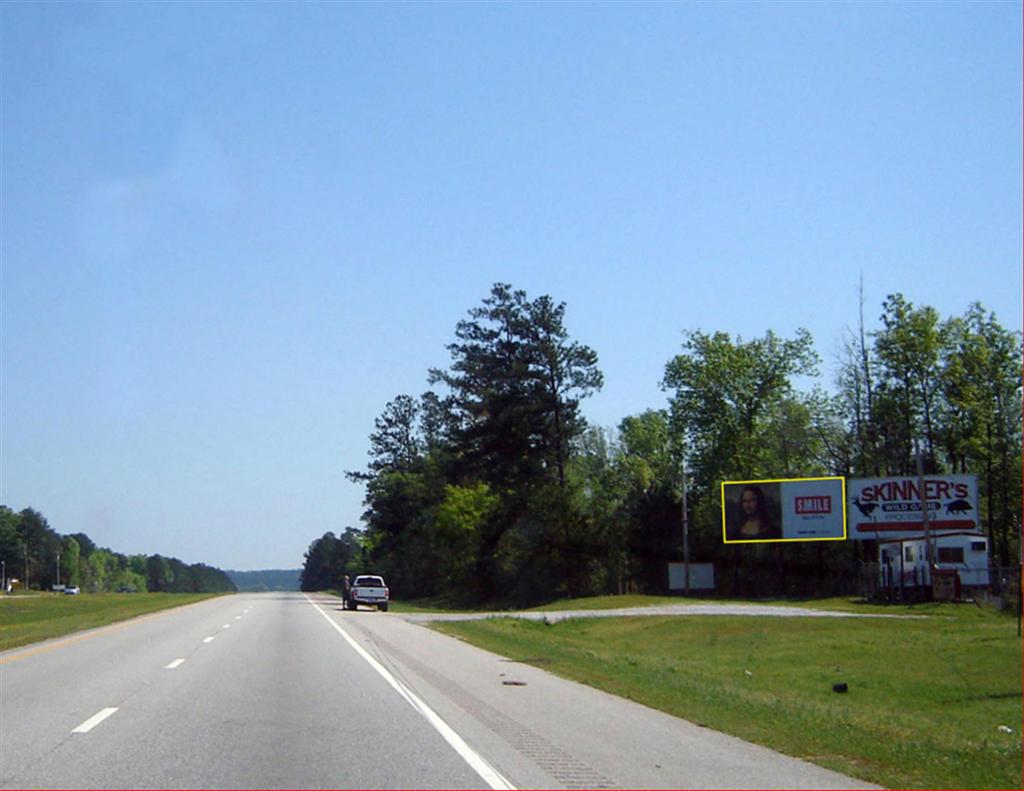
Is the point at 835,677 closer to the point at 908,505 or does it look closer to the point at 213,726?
the point at 213,726

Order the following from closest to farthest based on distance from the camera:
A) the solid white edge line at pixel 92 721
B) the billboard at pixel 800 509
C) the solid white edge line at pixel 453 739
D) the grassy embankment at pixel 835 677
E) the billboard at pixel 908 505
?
the solid white edge line at pixel 453 739
the grassy embankment at pixel 835 677
the solid white edge line at pixel 92 721
the billboard at pixel 908 505
the billboard at pixel 800 509

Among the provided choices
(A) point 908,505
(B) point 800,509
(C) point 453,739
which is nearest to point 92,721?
(C) point 453,739

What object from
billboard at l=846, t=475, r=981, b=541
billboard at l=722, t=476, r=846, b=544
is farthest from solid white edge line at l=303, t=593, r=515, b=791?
billboard at l=846, t=475, r=981, b=541

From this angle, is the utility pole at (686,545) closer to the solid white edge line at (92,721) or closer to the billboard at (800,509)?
the billboard at (800,509)

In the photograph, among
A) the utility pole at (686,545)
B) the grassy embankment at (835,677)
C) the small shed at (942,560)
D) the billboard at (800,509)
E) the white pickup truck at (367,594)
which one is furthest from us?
the utility pole at (686,545)

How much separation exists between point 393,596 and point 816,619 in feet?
221

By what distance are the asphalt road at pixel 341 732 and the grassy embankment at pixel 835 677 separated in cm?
103

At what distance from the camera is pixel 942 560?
193 feet

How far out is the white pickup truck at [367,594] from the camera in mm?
65000

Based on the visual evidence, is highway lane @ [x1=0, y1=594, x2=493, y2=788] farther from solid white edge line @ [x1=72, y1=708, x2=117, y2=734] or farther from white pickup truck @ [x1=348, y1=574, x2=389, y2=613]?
white pickup truck @ [x1=348, y1=574, x2=389, y2=613]

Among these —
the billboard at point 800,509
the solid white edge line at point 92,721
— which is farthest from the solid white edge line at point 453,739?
the billboard at point 800,509

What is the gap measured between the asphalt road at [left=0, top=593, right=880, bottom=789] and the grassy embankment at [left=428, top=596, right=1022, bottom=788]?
1028mm

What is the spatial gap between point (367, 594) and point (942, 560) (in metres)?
30.6

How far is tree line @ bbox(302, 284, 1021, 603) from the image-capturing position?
7381cm
